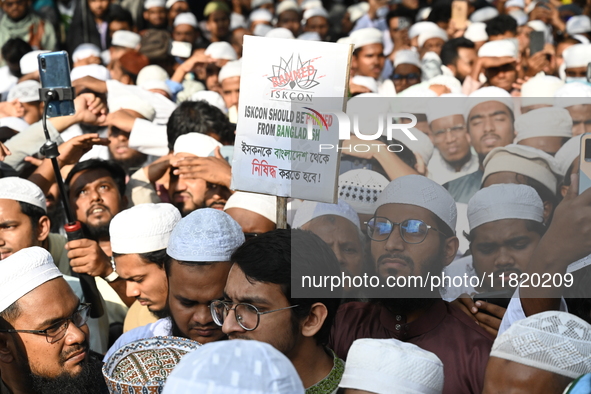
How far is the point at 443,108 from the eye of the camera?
3426mm

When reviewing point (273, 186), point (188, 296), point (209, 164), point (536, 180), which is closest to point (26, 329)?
point (188, 296)

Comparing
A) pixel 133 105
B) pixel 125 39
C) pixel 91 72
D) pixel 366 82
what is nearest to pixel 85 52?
pixel 125 39

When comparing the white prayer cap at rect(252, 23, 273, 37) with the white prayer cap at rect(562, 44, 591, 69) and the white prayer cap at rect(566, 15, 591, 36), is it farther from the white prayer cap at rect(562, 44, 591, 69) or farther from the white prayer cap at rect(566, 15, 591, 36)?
the white prayer cap at rect(562, 44, 591, 69)

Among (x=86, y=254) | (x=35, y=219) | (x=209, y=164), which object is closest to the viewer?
(x=86, y=254)

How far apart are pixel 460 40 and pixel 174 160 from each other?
436 cm

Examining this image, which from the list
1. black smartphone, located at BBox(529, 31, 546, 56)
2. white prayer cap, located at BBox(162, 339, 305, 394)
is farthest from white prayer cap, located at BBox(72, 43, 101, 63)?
white prayer cap, located at BBox(162, 339, 305, 394)

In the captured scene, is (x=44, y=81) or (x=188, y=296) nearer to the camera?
(x=188, y=296)

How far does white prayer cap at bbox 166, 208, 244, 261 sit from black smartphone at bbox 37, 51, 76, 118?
1.14 metres

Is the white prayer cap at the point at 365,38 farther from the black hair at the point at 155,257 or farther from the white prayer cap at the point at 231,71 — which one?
the black hair at the point at 155,257

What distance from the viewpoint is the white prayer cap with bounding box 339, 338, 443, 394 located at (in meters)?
2.13

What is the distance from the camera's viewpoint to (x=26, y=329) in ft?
9.05

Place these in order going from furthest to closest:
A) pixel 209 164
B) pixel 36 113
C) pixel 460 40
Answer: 1. pixel 460 40
2. pixel 36 113
3. pixel 209 164

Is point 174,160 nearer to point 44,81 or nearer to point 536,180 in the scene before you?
point 44,81

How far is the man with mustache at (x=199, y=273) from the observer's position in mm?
2906
